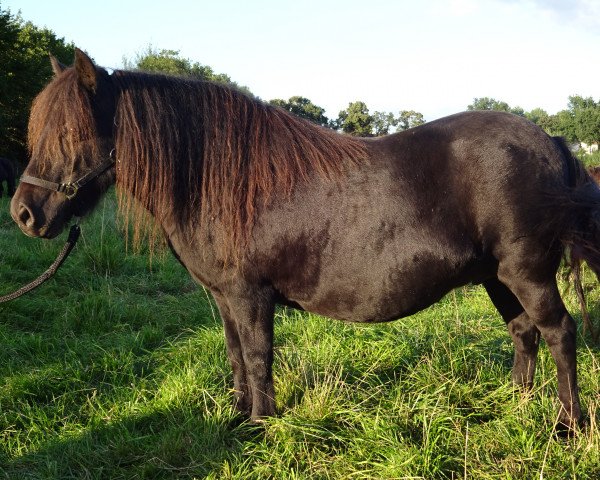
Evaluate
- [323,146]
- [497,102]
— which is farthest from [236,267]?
[497,102]

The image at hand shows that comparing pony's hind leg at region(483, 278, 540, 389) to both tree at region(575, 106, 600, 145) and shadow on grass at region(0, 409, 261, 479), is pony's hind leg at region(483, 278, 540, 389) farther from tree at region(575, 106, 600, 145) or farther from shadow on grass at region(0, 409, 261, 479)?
tree at region(575, 106, 600, 145)

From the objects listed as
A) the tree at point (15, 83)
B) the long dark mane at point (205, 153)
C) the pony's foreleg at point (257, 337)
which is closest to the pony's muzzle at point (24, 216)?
the long dark mane at point (205, 153)

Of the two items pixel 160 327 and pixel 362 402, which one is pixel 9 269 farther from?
pixel 362 402

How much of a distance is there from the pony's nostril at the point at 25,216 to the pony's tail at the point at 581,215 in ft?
9.18

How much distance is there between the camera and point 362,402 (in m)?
2.93

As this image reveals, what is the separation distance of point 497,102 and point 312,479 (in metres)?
73.8

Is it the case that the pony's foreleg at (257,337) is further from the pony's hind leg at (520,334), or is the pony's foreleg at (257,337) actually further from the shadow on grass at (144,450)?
the pony's hind leg at (520,334)

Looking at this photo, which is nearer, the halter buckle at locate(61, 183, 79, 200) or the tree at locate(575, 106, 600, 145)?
the halter buckle at locate(61, 183, 79, 200)

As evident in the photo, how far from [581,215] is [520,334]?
927mm

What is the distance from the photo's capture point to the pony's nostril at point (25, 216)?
8.47ft

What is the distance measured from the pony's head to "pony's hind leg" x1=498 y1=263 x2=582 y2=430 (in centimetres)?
231

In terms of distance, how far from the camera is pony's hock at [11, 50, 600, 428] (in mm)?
2717

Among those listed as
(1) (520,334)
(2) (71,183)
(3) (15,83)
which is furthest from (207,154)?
(3) (15,83)

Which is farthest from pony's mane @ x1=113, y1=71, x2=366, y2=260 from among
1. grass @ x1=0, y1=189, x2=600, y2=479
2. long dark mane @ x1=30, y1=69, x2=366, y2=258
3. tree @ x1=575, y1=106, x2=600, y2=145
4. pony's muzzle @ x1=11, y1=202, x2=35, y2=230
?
tree @ x1=575, y1=106, x2=600, y2=145
